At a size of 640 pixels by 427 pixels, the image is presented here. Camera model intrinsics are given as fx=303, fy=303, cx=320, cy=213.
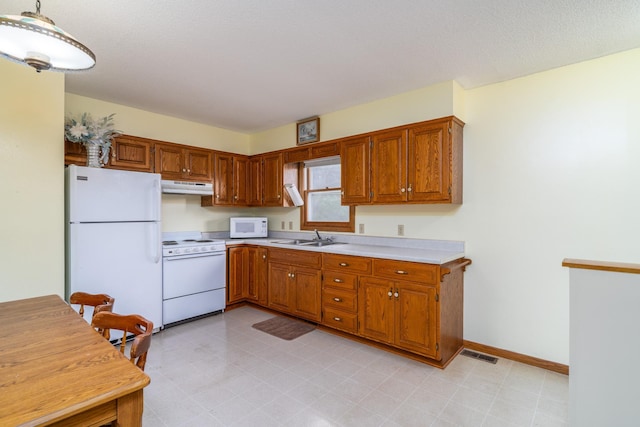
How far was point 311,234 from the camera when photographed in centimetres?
438

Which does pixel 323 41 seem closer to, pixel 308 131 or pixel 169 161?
pixel 308 131

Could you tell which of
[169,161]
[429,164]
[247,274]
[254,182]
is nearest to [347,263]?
[429,164]

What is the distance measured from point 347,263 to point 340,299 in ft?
1.34

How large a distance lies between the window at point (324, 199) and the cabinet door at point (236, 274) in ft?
3.15

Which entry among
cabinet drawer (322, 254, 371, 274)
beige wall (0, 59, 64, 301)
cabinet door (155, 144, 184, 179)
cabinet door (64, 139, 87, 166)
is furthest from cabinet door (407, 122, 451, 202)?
cabinet door (64, 139, 87, 166)

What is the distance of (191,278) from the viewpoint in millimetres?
3711

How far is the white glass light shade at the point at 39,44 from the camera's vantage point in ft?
3.92

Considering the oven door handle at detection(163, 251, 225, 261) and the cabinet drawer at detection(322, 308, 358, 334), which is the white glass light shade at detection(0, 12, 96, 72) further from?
the cabinet drawer at detection(322, 308, 358, 334)

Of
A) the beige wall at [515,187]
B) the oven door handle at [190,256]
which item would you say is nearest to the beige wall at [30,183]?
the beige wall at [515,187]

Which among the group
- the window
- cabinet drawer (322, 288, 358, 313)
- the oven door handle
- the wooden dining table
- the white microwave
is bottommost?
cabinet drawer (322, 288, 358, 313)

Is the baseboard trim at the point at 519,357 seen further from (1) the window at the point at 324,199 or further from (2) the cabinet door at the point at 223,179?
(2) the cabinet door at the point at 223,179

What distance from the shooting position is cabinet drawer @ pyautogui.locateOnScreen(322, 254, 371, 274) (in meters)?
3.06

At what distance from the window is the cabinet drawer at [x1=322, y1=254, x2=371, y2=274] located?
674 millimetres

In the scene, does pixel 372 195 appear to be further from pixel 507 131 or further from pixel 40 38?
pixel 40 38
